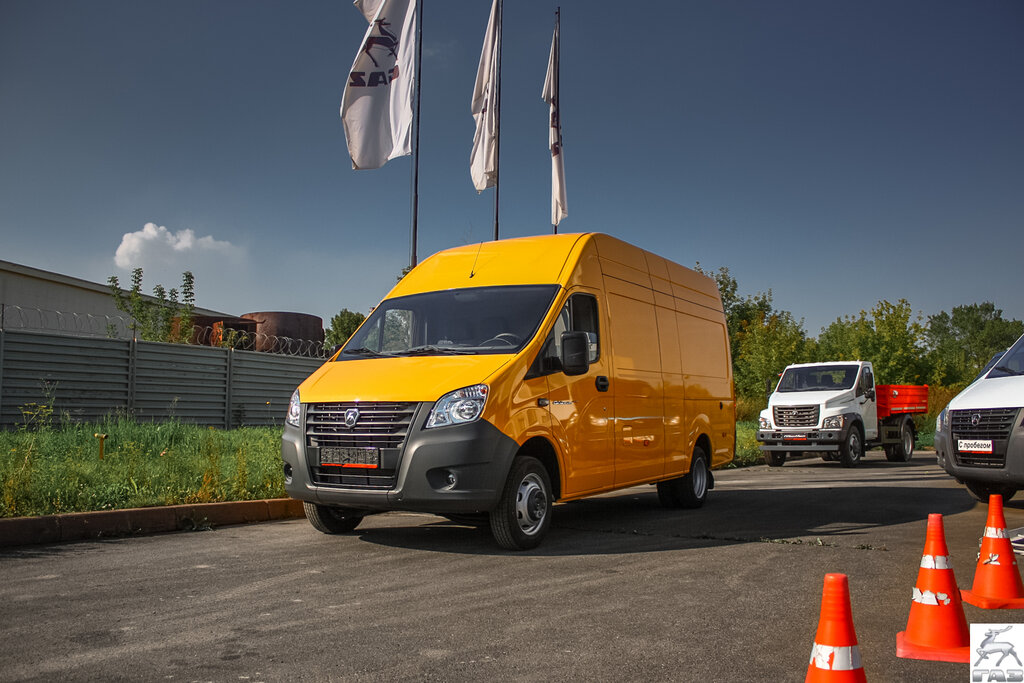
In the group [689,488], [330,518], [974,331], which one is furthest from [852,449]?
[974,331]

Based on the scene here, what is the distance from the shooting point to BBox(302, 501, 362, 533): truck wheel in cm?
754

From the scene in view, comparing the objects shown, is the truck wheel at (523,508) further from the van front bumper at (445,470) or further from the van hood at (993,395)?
the van hood at (993,395)

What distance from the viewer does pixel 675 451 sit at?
9.59 metres

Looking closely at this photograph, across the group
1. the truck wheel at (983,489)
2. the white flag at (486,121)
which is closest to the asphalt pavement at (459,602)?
the truck wheel at (983,489)

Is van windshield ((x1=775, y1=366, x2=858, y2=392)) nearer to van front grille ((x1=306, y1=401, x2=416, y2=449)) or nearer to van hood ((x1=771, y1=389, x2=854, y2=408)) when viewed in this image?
van hood ((x1=771, y1=389, x2=854, y2=408))

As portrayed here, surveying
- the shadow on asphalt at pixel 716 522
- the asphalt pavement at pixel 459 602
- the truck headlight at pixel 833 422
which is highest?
the truck headlight at pixel 833 422

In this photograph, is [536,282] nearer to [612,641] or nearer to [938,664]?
[612,641]

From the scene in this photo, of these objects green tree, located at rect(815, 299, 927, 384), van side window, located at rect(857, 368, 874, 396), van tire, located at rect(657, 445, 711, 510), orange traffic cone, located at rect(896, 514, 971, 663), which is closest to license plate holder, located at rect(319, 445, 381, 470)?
orange traffic cone, located at rect(896, 514, 971, 663)

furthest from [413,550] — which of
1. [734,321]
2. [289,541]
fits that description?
[734,321]

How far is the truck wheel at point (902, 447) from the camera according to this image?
68.0ft

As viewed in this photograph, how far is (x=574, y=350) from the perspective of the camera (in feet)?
23.3

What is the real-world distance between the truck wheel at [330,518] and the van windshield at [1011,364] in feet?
23.7

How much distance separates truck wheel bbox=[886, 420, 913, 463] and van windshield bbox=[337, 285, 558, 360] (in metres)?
16.2

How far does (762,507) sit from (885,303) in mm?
Answer: 40685
